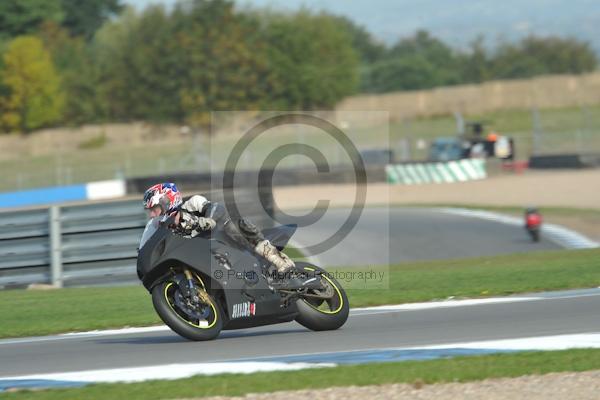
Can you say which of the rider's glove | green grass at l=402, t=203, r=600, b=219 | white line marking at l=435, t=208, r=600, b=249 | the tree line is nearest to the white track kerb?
the rider's glove

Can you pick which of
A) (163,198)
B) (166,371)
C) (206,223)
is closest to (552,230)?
(206,223)

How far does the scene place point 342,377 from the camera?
276 inches

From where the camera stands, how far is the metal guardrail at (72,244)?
588 inches

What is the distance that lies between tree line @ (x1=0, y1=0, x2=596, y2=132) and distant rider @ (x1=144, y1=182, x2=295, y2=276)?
55.9 metres

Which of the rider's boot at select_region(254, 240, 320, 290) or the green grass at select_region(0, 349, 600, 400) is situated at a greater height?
the rider's boot at select_region(254, 240, 320, 290)

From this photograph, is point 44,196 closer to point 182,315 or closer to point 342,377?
point 182,315

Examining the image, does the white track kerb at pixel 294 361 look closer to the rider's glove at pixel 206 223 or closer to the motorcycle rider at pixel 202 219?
the motorcycle rider at pixel 202 219

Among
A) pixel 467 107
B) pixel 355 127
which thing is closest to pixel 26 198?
pixel 355 127

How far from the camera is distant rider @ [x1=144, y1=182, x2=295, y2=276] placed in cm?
845

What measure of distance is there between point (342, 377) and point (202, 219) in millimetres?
2131

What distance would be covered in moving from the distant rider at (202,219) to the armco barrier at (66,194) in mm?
30144

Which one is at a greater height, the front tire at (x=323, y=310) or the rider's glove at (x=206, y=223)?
the rider's glove at (x=206, y=223)

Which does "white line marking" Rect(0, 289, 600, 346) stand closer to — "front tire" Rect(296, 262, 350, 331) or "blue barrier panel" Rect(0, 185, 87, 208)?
"front tire" Rect(296, 262, 350, 331)

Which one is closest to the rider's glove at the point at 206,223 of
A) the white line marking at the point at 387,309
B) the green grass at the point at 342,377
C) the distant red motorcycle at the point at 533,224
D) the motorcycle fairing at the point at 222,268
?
the motorcycle fairing at the point at 222,268
